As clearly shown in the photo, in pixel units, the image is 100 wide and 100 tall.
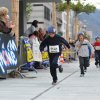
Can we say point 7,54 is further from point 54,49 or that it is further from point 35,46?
point 35,46

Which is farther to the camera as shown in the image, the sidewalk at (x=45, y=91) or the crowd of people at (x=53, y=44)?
the crowd of people at (x=53, y=44)

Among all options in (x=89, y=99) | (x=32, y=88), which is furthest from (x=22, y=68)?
(x=89, y=99)

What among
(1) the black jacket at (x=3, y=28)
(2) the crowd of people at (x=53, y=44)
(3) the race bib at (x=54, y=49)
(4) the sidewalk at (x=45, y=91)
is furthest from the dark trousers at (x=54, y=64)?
(1) the black jacket at (x=3, y=28)

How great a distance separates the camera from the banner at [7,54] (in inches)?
637

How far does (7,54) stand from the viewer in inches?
657

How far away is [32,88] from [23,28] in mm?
15399

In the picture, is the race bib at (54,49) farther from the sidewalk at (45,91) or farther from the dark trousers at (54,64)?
the sidewalk at (45,91)

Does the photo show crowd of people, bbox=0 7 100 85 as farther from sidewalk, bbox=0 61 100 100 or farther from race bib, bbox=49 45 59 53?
sidewalk, bbox=0 61 100 100

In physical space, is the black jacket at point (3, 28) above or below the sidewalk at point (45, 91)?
above

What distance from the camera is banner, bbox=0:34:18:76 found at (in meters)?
16.2

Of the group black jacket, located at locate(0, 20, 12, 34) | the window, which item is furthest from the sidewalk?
the window

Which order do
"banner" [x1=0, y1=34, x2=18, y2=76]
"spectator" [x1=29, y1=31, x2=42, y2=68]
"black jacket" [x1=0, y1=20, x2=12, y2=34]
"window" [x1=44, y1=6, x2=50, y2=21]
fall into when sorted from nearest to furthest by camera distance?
"banner" [x1=0, y1=34, x2=18, y2=76]
"black jacket" [x1=0, y1=20, x2=12, y2=34]
"spectator" [x1=29, y1=31, x2=42, y2=68]
"window" [x1=44, y1=6, x2=50, y2=21]

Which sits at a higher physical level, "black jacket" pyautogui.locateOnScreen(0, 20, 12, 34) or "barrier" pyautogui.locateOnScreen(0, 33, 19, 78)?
"black jacket" pyautogui.locateOnScreen(0, 20, 12, 34)

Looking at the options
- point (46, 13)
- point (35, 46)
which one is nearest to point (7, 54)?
point (35, 46)
